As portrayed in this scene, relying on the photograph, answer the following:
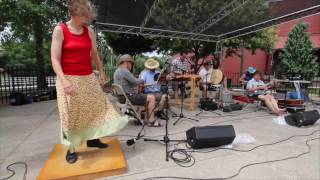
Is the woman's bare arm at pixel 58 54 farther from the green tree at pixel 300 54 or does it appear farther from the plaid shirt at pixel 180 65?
the green tree at pixel 300 54

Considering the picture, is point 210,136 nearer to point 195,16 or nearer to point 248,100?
point 248,100

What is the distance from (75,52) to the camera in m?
2.28

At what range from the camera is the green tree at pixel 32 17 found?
286 inches

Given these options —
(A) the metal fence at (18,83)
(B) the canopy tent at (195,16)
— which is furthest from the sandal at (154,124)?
(A) the metal fence at (18,83)

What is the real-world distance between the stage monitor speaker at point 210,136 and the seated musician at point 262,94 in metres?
2.66

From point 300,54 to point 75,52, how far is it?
12218 mm

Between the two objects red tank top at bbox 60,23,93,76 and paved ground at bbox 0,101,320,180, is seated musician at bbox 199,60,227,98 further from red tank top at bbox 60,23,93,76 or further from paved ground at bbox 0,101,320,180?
red tank top at bbox 60,23,93,76

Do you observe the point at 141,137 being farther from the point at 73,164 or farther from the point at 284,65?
the point at 284,65

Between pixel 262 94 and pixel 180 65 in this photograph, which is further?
pixel 180 65

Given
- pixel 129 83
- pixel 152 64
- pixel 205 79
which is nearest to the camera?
pixel 129 83

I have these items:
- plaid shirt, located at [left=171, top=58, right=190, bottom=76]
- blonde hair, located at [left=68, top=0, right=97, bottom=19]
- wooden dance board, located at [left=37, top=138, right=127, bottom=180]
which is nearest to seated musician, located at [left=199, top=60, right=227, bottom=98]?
plaid shirt, located at [left=171, top=58, right=190, bottom=76]

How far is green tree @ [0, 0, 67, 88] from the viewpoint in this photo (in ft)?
23.8

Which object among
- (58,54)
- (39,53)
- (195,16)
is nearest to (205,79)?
(195,16)

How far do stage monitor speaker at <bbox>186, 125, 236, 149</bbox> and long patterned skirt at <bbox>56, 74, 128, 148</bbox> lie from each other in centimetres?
96
